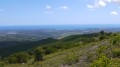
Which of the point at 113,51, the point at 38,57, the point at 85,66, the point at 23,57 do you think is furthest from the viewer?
the point at 23,57

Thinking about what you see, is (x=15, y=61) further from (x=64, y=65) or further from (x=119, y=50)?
(x=119, y=50)

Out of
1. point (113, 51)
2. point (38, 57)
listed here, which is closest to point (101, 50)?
point (113, 51)

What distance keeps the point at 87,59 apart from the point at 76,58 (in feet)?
5.06

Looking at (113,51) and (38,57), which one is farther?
(38,57)

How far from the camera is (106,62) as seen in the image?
1448 centimetres

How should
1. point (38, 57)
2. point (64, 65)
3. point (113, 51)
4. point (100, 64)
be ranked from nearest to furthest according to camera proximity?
point (100, 64) < point (113, 51) < point (64, 65) < point (38, 57)

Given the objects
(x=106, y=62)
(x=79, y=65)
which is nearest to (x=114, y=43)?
(x=79, y=65)

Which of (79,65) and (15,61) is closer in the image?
(79,65)

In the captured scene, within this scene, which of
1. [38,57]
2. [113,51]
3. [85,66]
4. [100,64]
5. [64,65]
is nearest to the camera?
[100,64]

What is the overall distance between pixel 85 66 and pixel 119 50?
3.53 metres

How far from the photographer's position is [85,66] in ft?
67.6

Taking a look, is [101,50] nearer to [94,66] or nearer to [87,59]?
[87,59]

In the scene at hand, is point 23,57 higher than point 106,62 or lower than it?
lower

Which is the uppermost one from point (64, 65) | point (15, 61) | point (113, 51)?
point (113, 51)
